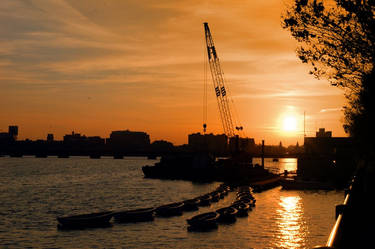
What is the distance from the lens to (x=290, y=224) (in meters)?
74.8

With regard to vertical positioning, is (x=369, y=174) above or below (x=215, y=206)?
above

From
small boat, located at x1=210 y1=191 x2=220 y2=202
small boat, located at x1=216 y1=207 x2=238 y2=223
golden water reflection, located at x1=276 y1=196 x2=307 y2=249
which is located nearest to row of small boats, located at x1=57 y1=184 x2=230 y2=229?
→ small boat, located at x1=216 y1=207 x2=238 y2=223

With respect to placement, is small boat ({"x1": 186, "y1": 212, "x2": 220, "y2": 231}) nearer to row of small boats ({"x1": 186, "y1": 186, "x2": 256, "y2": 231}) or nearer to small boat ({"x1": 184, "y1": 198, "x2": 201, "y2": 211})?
row of small boats ({"x1": 186, "y1": 186, "x2": 256, "y2": 231})

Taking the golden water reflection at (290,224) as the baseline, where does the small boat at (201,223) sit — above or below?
above

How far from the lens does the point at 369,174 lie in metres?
24.9

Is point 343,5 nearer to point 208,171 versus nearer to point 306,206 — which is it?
point 306,206

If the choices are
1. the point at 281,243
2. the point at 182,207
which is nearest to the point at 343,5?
the point at 281,243

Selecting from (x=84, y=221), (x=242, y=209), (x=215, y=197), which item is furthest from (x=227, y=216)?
(x=215, y=197)

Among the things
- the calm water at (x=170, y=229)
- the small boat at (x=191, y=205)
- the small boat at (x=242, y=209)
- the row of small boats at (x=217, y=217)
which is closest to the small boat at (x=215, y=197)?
the calm water at (x=170, y=229)

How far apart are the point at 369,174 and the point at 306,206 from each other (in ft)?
255

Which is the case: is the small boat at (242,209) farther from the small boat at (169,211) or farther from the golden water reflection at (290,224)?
the small boat at (169,211)

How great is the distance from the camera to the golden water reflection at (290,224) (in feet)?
195

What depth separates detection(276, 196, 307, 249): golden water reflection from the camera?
59.6 meters

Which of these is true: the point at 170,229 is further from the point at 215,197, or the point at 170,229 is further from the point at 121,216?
the point at 215,197
